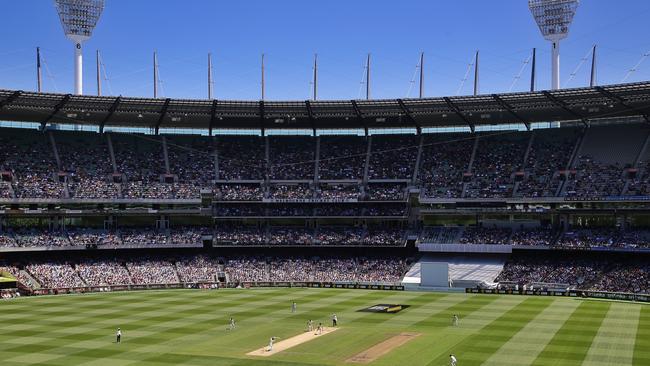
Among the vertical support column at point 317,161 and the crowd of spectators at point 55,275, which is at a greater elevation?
the vertical support column at point 317,161

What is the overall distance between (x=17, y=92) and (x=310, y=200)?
115 ft

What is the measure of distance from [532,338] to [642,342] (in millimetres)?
6560

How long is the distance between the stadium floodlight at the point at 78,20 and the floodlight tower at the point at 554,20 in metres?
50.5

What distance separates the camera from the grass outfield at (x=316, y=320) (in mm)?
39281

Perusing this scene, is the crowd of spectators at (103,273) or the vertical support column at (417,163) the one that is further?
the vertical support column at (417,163)

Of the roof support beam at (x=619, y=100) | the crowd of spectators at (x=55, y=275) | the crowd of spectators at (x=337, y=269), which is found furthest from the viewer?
the crowd of spectators at (x=337, y=269)

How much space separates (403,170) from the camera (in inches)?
3462

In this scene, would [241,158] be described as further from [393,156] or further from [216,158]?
[393,156]

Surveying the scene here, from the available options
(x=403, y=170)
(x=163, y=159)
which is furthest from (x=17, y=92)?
(x=403, y=170)

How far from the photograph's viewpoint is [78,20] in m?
79.3

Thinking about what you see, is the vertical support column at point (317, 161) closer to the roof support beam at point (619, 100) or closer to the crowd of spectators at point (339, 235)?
the crowd of spectators at point (339, 235)

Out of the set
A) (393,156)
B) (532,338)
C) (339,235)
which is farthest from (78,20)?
(532,338)

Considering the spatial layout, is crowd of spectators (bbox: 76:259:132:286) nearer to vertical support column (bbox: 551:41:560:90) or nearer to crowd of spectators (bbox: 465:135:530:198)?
crowd of spectators (bbox: 465:135:530:198)

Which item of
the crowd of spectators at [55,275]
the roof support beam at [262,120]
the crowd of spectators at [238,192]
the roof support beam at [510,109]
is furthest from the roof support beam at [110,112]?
the roof support beam at [510,109]
